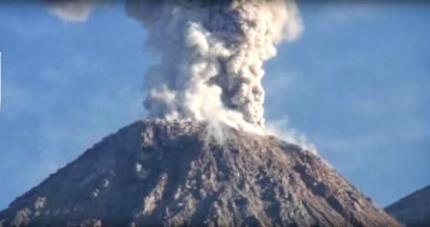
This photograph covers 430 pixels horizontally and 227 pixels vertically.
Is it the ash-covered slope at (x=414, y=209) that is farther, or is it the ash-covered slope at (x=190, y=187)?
the ash-covered slope at (x=414, y=209)

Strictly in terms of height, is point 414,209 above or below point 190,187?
above

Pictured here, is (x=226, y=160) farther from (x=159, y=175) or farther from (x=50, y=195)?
(x=50, y=195)

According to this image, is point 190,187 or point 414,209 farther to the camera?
point 414,209

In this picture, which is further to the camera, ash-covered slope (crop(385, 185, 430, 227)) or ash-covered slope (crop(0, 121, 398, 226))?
ash-covered slope (crop(385, 185, 430, 227))
